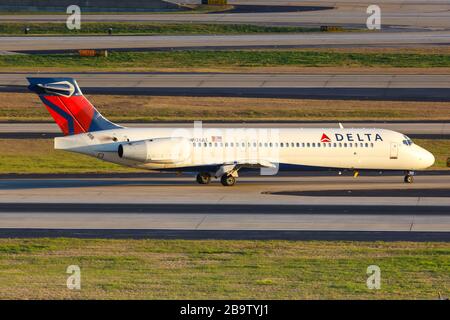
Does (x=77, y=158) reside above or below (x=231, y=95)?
below

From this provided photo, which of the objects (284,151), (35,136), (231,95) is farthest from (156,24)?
(284,151)

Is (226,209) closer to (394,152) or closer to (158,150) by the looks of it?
(158,150)

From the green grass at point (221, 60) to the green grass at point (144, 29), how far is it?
1925 centimetres

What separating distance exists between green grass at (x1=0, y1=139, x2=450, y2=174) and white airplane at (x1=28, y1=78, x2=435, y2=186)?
21.1 ft

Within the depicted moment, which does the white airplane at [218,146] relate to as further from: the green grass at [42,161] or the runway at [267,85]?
the runway at [267,85]

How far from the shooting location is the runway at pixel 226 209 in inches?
1548

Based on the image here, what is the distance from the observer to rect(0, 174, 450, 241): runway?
39312mm

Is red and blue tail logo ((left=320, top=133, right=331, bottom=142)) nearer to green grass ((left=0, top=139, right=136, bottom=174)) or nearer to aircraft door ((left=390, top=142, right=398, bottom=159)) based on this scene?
aircraft door ((left=390, top=142, right=398, bottom=159))

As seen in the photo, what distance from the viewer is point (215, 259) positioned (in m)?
33.4

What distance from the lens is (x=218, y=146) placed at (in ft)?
170

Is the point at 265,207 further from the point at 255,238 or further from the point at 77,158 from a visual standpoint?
the point at 77,158

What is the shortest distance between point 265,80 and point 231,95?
25.9 ft

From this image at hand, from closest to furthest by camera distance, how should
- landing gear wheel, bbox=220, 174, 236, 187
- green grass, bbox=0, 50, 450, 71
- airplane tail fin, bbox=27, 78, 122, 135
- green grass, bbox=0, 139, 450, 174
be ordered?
airplane tail fin, bbox=27, 78, 122, 135 → landing gear wheel, bbox=220, 174, 236, 187 → green grass, bbox=0, 139, 450, 174 → green grass, bbox=0, 50, 450, 71

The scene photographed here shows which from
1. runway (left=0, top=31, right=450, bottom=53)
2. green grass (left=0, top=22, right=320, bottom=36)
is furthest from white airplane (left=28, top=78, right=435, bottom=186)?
green grass (left=0, top=22, right=320, bottom=36)
